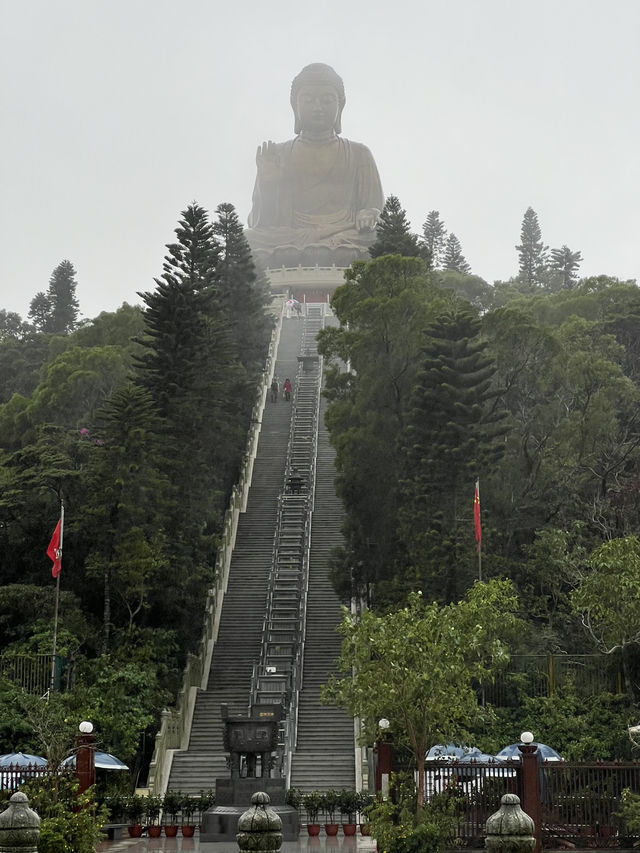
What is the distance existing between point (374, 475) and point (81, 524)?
259 inches

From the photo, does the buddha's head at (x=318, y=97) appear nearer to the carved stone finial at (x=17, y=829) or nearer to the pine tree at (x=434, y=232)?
the pine tree at (x=434, y=232)

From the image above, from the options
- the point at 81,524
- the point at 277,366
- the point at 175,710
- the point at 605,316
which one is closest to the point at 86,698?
the point at 175,710

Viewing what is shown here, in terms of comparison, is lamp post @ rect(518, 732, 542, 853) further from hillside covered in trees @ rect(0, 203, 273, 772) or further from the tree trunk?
hillside covered in trees @ rect(0, 203, 273, 772)

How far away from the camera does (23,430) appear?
3509 centimetres

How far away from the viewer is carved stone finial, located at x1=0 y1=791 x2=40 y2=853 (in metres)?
9.68

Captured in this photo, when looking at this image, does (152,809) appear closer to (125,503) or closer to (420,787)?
(420,787)

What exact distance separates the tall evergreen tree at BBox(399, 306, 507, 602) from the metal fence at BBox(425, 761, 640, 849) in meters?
9.76

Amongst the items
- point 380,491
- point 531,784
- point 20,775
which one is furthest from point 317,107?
point 531,784

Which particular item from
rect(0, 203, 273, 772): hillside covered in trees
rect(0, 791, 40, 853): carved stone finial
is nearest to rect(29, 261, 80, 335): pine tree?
rect(0, 203, 273, 772): hillside covered in trees

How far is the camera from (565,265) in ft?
221

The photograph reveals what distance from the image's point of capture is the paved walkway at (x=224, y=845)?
59.0 feet

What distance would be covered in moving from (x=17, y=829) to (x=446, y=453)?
1935 centimetres

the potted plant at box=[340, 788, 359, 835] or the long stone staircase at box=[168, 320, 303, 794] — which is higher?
the long stone staircase at box=[168, 320, 303, 794]

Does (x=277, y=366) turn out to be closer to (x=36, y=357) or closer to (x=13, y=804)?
(x=36, y=357)
